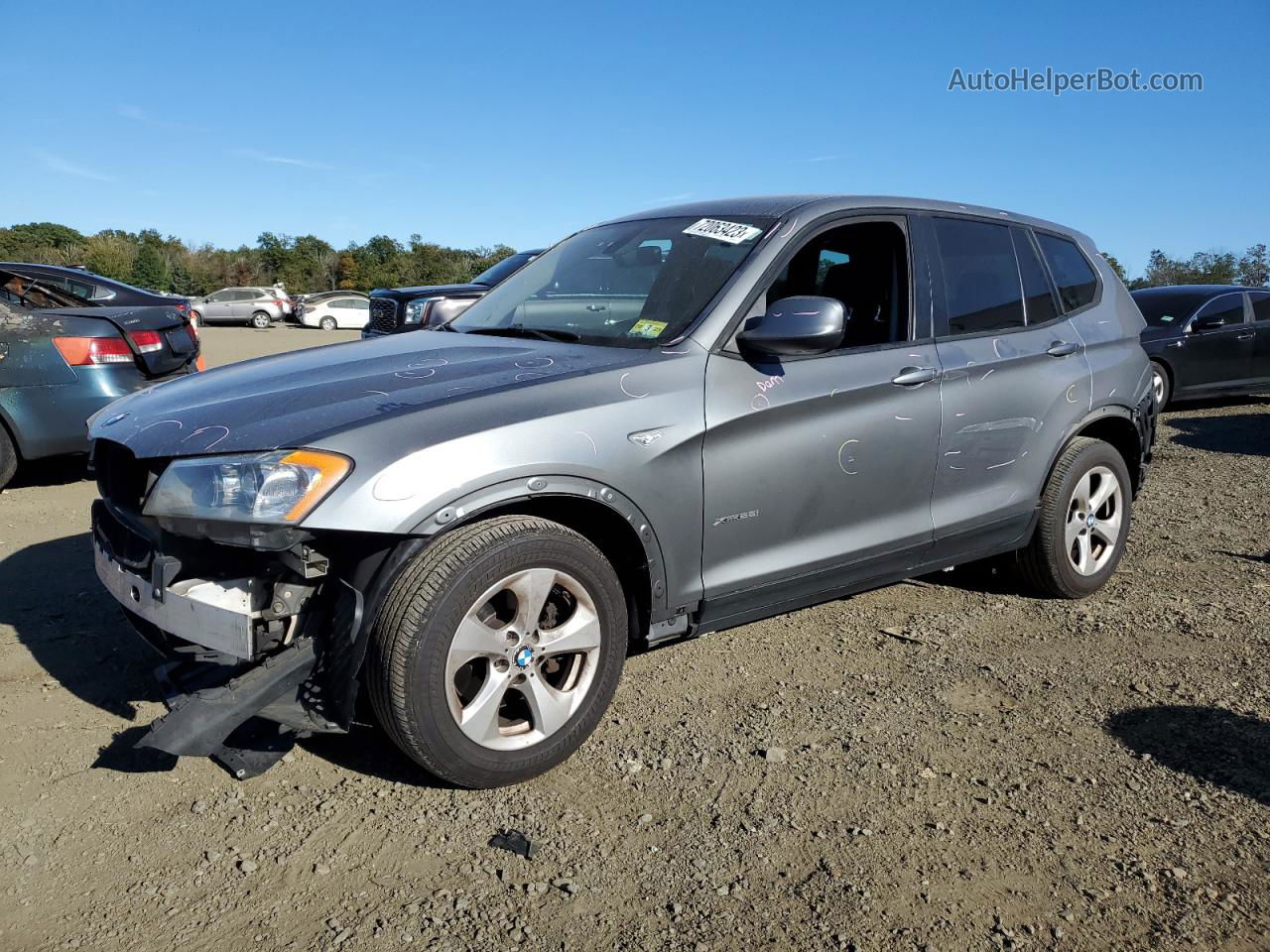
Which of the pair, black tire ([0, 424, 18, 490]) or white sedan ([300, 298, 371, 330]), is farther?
white sedan ([300, 298, 371, 330])

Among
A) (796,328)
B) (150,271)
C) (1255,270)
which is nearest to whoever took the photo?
(796,328)

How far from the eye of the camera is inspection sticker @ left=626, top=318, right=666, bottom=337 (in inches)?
135

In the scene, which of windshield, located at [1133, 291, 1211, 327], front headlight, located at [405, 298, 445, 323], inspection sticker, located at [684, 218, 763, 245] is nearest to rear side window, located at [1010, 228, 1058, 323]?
inspection sticker, located at [684, 218, 763, 245]

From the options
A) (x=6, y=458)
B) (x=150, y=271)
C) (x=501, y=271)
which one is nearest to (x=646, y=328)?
(x=6, y=458)

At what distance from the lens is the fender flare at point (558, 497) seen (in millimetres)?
2703

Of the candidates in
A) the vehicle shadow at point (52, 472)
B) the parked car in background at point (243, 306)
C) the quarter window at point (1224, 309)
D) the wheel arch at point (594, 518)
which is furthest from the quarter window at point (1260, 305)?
the parked car in background at point (243, 306)

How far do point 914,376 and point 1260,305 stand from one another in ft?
32.1

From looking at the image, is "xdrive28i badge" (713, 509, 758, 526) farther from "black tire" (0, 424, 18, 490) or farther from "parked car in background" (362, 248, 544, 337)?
"parked car in background" (362, 248, 544, 337)

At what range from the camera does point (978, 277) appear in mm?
4273

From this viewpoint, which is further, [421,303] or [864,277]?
[421,303]

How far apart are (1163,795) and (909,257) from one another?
219cm

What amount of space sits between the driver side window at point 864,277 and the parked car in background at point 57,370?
4722mm

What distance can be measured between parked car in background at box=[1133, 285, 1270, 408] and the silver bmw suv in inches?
281

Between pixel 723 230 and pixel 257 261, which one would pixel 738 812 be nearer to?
pixel 723 230
